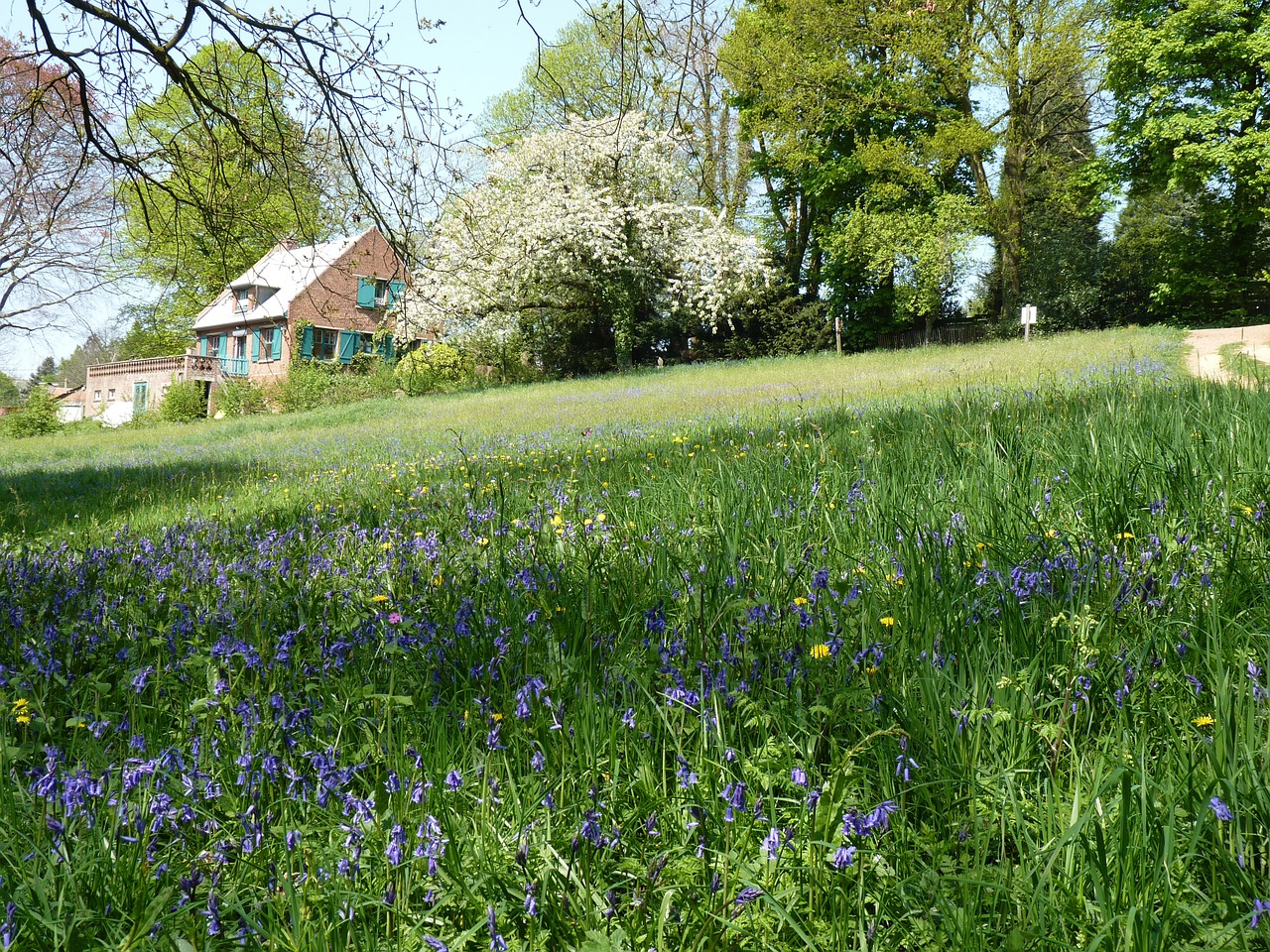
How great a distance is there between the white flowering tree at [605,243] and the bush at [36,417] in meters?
15.5

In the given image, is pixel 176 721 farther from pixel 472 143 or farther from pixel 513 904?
pixel 472 143

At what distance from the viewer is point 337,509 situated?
18.1 ft

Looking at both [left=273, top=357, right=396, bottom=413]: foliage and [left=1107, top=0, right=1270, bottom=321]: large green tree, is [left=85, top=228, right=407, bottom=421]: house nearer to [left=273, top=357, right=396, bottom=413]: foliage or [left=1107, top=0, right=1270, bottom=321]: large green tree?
[left=273, top=357, right=396, bottom=413]: foliage

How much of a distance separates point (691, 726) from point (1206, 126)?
32526 millimetres

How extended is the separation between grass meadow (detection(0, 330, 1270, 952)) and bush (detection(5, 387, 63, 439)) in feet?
106

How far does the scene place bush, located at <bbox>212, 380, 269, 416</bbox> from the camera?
110 ft

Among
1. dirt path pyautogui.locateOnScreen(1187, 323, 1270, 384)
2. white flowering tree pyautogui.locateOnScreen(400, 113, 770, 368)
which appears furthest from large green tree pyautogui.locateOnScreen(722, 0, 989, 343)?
dirt path pyautogui.locateOnScreen(1187, 323, 1270, 384)

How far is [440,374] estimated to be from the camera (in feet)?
115

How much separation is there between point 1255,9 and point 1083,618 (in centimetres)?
3476

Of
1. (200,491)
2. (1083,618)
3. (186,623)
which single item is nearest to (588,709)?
(1083,618)

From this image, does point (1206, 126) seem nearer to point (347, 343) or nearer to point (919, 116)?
point (919, 116)

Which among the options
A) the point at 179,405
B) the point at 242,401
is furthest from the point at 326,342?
the point at 179,405

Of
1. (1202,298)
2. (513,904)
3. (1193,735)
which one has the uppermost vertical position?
(1202,298)

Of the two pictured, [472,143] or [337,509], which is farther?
[337,509]
